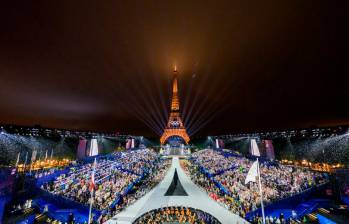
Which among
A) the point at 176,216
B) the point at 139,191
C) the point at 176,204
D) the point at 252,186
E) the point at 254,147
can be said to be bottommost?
the point at 176,216

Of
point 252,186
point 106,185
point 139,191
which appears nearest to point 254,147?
point 252,186

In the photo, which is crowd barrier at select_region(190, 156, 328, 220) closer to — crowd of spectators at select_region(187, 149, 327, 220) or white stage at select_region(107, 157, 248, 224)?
crowd of spectators at select_region(187, 149, 327, 220)

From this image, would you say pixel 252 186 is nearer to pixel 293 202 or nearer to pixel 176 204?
pixel 293 202

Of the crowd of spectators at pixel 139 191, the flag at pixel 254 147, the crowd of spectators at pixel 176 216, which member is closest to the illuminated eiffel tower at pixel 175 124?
the flag at pixel 254 147

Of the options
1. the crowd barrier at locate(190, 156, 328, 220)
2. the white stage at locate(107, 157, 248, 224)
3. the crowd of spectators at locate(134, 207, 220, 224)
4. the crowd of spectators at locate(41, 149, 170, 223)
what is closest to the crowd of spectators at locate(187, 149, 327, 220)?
the crowd barrier at locate(190, 156, 328, 220)

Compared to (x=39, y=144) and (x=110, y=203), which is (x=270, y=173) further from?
(x=39, y=144)

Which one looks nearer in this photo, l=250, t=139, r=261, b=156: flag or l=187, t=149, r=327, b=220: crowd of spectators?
l=187, t=149, r=327, b=220: crowd of spectators

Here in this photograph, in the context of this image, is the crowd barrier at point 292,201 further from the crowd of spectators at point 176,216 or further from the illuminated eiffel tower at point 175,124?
the illuminated eiffel tower at point 175,124
